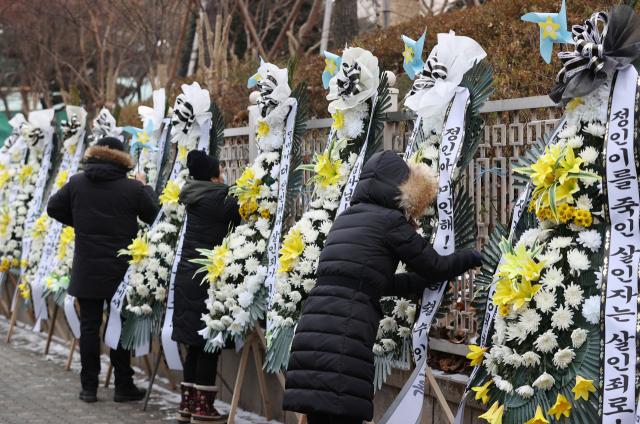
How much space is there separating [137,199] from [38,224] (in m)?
3.28

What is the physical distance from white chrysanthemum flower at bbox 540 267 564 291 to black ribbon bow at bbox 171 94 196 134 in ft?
13.5

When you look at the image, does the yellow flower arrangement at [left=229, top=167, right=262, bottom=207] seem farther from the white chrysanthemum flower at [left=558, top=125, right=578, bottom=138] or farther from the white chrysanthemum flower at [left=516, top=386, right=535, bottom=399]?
the white chrysanthemum flower at [left=516, top=386, right=535, bottom=399]

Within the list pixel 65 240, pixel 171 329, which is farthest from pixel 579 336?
pixel 65 240

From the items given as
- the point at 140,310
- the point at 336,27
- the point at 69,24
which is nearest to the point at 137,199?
the point at 140,310

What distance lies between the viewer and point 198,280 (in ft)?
19.5

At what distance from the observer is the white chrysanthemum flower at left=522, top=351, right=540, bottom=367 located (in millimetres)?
3342

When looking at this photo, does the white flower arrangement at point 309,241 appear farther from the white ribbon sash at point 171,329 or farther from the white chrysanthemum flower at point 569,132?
the white chrysanthemum flower at point 569,132

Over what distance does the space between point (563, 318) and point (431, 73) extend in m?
1.67

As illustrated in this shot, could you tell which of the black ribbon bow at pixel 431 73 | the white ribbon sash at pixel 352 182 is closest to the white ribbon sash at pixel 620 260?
the black ribbon bow at pixel 431 73

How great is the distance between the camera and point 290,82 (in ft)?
19.1

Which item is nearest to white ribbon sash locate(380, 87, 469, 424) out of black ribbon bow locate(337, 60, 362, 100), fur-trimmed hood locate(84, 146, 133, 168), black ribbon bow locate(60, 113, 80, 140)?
black ribbon bow locate(337, 60, 362, 100)

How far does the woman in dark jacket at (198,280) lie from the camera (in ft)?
19.1

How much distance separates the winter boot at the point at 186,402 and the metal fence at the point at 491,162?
7.05 ft

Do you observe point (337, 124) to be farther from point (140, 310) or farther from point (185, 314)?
point (140, 310)
